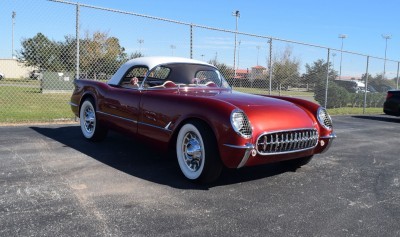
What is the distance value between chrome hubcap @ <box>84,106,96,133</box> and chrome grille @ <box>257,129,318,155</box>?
3090mm

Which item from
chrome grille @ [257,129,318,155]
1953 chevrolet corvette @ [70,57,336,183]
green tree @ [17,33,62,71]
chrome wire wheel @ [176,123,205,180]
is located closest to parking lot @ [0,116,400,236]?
chrome wire wheel @ [176,123,205,180]

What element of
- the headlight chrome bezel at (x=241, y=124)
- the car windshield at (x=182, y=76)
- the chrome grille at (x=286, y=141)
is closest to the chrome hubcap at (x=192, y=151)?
the headlight chrome bezel at (x=241, y=124)

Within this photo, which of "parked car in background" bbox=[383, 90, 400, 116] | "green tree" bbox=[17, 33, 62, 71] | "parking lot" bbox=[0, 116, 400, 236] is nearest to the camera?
"parking lot" bbox=[0, 116, 400, 236]

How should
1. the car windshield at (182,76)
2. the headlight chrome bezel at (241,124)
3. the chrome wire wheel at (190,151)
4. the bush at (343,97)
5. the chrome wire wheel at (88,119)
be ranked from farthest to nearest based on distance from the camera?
the bush at (343,97) → the chrome wire wheel at (88,119) → the car windshield at (182,76) → the chrome wire wheel at (190,151) → the headlight chrome bezel at (241,124)

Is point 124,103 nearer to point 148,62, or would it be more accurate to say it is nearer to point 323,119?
point 148,62

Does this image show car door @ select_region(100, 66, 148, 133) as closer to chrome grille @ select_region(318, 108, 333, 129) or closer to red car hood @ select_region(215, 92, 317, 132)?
red car hood @ select_region(215, 92, 317, 132)

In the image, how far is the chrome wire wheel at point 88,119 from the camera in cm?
585

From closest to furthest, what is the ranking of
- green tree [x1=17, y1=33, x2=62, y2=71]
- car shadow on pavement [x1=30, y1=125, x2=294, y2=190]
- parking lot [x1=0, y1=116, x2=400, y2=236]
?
parking lot [x1=0, y1=116, x2=400, y2=236]
car shadow on pavement [x1=30, y1=125, x2=294, y2=190]
green tree [x1=17, y1=33, x2=62, y2=71]

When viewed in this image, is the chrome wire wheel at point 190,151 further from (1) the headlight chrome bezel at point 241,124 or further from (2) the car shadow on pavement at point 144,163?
(1) the headlight chrome bezel at point 241,124

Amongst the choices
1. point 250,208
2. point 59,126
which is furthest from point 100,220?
point 59,126

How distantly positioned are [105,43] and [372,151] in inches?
360

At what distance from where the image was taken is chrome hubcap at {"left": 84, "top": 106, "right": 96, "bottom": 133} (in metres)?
5.86

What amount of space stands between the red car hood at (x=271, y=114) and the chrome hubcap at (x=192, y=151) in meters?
0.56

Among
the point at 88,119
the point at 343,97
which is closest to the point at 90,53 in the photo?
the point at 88,119
